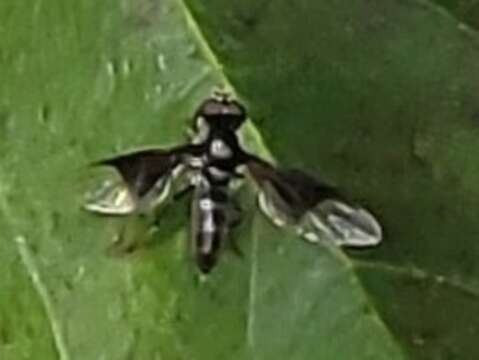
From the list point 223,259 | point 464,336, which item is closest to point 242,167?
point 223,259

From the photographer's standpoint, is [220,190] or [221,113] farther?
[220,190]

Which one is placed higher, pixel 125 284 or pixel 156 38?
pixel 156 38

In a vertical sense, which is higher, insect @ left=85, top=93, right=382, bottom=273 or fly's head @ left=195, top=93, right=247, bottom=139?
fly's head @ left=195, top=93, right=247, bottom=139

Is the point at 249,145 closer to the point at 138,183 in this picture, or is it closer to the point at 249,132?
the point at 249,132

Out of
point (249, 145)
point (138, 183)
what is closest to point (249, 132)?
point (249, 145)

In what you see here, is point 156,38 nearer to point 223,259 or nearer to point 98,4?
point 98,4

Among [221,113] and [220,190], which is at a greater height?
[221,113]
